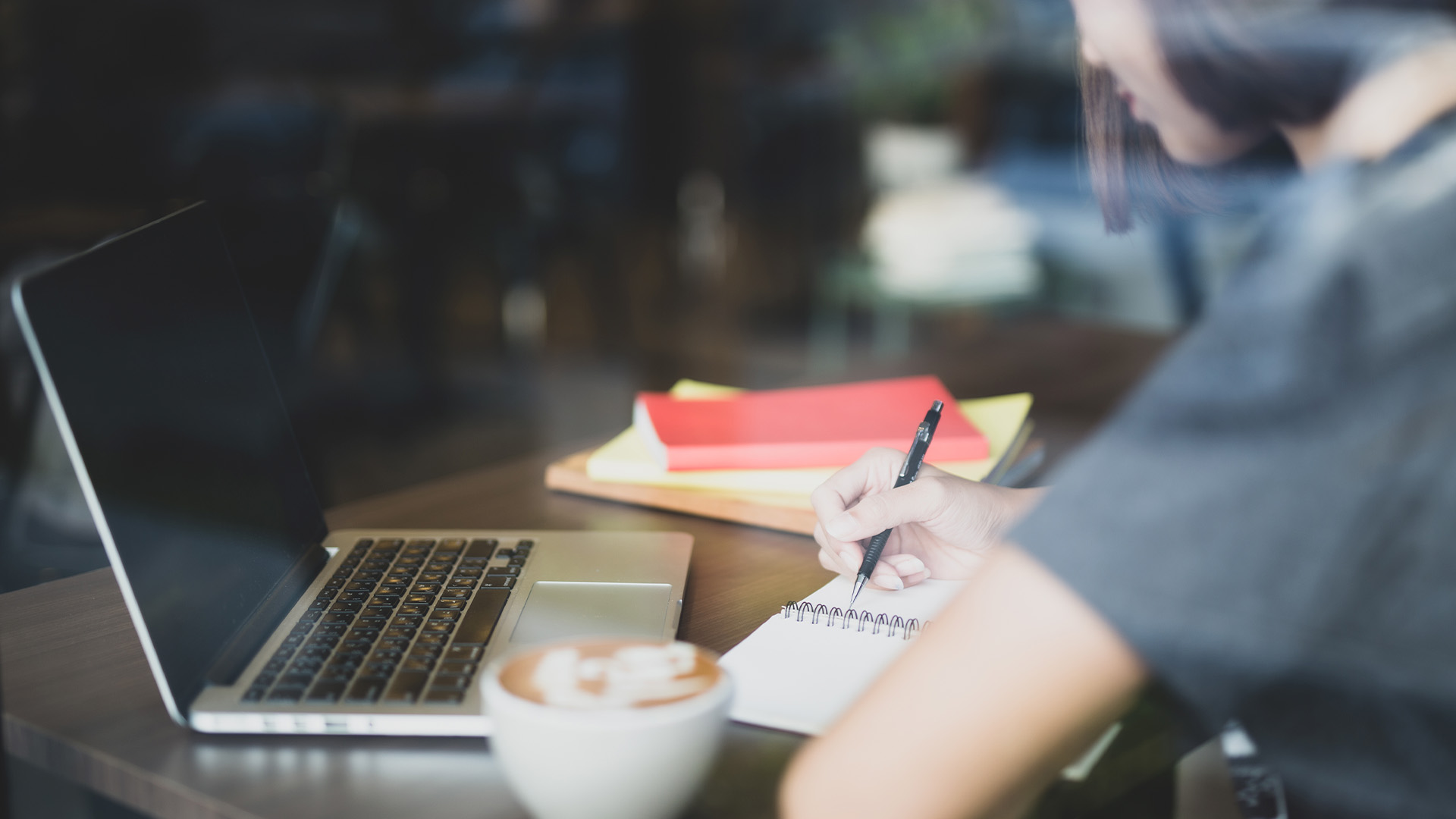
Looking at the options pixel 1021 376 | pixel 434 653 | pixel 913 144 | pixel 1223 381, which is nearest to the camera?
pixel 1223 381

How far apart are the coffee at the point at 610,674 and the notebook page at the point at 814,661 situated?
0.23 feet

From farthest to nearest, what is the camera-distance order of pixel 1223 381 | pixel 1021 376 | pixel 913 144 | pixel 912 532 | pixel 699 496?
1. pixel 913 144
2. pixel 1021 376
3. pixel 699 496
4. pixel 912 532
5. pixel 1223 381

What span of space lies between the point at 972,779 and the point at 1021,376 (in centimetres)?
81

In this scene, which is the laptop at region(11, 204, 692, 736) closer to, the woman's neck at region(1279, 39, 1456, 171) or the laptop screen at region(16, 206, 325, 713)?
the laptop screen at region(16, 206, 325, 713)

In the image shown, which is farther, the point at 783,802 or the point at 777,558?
the point at 777,558

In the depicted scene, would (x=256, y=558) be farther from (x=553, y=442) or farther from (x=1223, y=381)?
(x=553, y=442)

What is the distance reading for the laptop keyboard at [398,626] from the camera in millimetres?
454

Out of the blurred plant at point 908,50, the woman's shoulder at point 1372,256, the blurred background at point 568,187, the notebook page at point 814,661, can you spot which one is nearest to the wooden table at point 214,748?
the notebook page at point 814,661

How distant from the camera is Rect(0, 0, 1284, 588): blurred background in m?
2.24

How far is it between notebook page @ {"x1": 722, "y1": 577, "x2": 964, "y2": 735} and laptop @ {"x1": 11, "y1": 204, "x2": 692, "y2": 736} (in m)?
Result: 0.05

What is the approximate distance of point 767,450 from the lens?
2.48 ft

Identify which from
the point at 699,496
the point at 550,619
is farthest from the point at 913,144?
the point at 550,619

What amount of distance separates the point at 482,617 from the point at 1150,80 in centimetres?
40

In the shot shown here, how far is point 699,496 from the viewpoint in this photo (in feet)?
2.43
